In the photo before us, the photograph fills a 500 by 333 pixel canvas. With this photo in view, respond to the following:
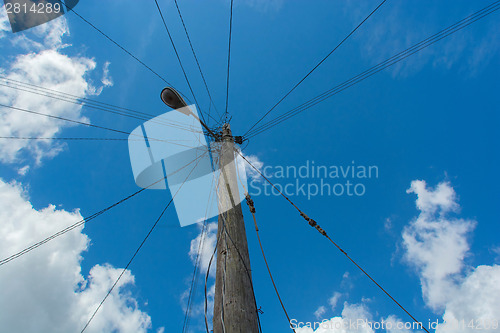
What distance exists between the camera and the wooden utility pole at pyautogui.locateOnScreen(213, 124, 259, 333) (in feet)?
6.19

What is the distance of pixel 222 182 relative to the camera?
3166mm

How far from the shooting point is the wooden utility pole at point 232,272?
1.89 meters

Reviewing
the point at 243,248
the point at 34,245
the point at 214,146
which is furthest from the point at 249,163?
the point at 34,245

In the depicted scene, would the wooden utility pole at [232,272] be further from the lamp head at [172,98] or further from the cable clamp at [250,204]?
the lamp head at [172,98]

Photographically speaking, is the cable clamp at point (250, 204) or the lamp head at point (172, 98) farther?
the lamp head at point (172, 98)

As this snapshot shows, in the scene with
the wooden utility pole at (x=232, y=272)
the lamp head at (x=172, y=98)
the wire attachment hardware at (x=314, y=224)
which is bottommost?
the wooden utility pole at (x=232, y=272)

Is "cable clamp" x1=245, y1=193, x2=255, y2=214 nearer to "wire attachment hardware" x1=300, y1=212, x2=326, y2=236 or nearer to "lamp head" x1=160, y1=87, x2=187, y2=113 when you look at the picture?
"wire attachment hardware" x1=300, y1=212, x2=326, y2=236

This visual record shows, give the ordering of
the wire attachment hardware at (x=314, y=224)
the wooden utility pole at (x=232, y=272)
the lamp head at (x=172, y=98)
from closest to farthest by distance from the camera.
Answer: the wooden utility pole at (x=232, y=272), the wire attachment hardware at (x=314, y=224), the lamp head at (x=172, y=98)

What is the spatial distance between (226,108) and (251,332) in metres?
5.87

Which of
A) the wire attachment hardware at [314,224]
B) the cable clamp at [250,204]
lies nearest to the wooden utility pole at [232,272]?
the cable clamp at [250,204]

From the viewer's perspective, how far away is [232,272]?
2.22 metres

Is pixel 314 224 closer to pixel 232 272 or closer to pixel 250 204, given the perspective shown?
pixel 250 204

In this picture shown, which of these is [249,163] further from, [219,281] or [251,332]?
[251,332]

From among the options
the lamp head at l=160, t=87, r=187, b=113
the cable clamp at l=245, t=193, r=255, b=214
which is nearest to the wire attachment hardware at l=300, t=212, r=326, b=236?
the cable clamp at l=245, t=193, r=255, b=214
